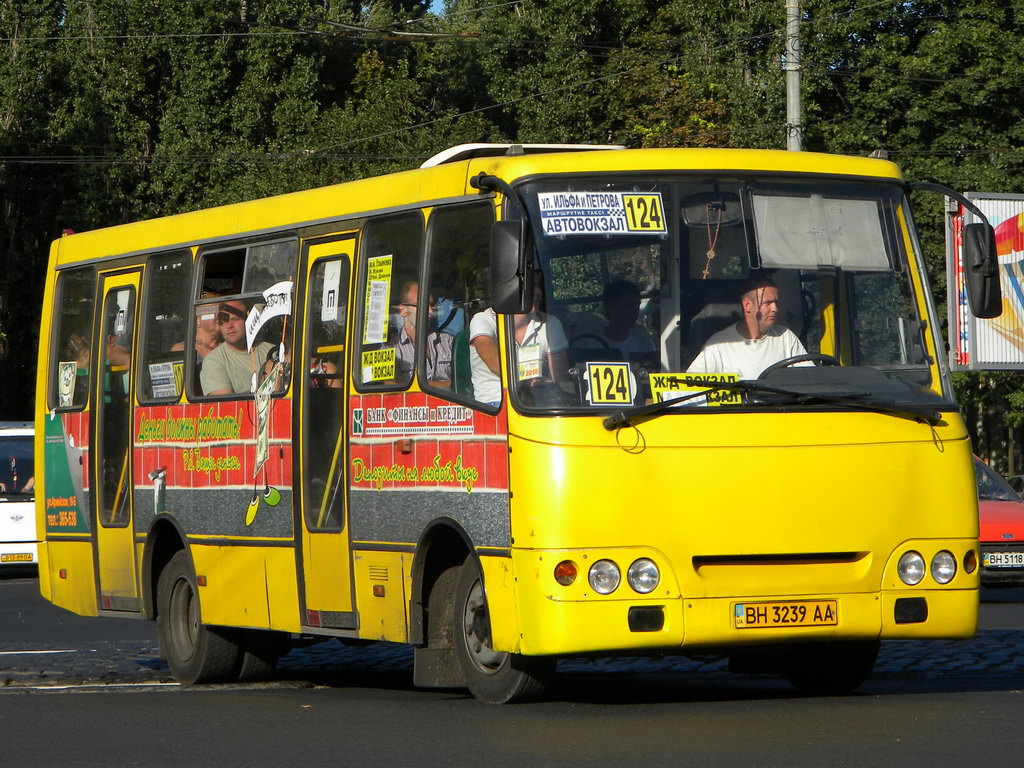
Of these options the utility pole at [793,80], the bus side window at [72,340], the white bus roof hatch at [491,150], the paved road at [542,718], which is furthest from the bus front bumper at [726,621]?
the utility pole at [793,80]

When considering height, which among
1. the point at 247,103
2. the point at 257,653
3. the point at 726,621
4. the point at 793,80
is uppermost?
the point at 247,103

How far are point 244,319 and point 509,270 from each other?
3513mm

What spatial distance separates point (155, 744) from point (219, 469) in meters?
3.56

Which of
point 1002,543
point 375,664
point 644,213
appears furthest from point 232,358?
point 1002,543

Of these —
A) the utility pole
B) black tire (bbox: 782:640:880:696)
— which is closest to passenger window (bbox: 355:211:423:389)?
black tire (bbox: 782:640:880:696)

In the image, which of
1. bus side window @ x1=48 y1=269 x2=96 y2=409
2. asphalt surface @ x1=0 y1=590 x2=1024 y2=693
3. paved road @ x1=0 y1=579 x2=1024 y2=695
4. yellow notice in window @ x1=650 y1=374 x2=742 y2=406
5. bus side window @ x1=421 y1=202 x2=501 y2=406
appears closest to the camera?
yellow notice in window @ x1=650 y1=374 x2=742 y2=406

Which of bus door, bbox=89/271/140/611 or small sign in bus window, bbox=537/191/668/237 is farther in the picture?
bus door, bbox=89/271/140/611

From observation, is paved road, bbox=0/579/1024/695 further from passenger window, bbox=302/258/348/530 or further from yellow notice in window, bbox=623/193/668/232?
yellow notice in window, bbox=623/193/668/232

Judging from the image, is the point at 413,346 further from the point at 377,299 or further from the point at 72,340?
the point at 72,340

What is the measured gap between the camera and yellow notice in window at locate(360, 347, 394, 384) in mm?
10758

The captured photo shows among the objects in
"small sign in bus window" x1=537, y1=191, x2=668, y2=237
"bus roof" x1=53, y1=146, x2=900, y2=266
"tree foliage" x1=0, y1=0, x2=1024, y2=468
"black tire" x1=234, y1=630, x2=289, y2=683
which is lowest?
"black tire" x1=234, y1=630, x2=289, y2=683

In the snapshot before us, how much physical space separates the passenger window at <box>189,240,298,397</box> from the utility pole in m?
15.6

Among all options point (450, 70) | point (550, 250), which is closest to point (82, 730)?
point (550, 250)

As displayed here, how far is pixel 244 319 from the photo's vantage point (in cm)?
1238
